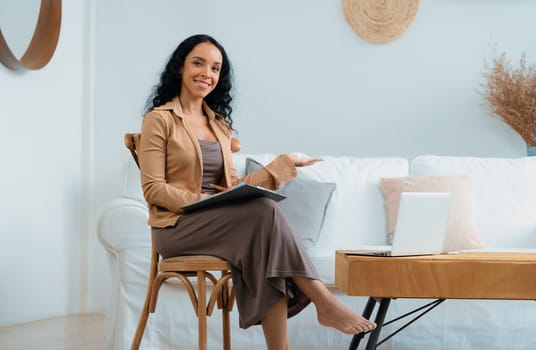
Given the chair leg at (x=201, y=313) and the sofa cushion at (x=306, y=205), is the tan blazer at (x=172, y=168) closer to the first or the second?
the chair leg at (x=201, y=313)

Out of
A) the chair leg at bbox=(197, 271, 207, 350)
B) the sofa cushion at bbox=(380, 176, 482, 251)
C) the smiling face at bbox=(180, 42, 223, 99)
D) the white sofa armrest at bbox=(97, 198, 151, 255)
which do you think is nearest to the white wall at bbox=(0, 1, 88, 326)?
the white sofa armrest at bbox=(97, 198, 151, 255)

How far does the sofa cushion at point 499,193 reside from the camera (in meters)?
3.59

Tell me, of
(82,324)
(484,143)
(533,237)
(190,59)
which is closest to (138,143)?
(190,59)

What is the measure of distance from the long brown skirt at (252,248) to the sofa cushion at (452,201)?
1206 millimetres

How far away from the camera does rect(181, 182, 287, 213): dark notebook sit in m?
2.34

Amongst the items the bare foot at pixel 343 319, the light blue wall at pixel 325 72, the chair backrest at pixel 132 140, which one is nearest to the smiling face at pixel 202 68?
the chair backrest at pixel 132 140

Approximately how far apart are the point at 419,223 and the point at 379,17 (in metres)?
2.52

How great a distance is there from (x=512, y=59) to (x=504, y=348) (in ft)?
5.91

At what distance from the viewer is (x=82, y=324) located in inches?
159

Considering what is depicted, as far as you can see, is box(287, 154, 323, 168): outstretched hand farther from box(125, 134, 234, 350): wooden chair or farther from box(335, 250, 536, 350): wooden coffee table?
box(335, 250, 536, 350): wooden coffee table

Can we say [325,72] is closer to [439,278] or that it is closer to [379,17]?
[379,17]

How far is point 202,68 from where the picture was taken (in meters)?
2.85

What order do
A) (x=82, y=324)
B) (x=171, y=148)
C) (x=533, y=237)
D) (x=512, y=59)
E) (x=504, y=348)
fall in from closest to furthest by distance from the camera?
(x=171, y=148)
(x=504, y=348)
(x=533, y=237)
(x=82, y=324)
(x=512, y=59)

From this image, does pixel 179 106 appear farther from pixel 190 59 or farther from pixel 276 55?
pixel 276 55
